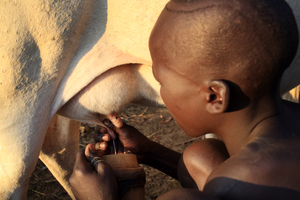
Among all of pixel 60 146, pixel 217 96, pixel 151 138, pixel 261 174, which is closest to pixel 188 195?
pixel 261 174

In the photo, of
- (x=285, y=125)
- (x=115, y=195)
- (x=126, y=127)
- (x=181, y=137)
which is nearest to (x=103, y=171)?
(x=115, y=195)

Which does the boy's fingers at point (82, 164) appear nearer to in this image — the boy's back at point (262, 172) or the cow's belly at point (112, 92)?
the cow's belly at point (112, 92)

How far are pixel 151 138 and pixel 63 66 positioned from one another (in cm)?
167

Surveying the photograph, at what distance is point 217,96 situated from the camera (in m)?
0.98

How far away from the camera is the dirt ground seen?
2.21 meters

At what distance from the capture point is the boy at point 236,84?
86cm

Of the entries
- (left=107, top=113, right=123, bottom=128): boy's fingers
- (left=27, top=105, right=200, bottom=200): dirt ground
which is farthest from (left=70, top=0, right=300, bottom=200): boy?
(left=27, top=105, right=200, bottom=200): dirt ground

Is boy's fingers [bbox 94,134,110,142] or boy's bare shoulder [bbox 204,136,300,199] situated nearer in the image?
boy's bare shoulder [bbox 204,136,300,199]

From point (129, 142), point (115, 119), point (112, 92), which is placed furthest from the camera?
point (129, 142)

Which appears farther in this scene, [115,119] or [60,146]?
[60,146]

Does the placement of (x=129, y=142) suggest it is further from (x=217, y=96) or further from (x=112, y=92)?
(x=217, y=96)

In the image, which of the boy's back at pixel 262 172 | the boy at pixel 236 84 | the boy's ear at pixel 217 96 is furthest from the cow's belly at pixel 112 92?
the boy's back at pixel 262 172

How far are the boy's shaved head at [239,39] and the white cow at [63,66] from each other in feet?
1.17

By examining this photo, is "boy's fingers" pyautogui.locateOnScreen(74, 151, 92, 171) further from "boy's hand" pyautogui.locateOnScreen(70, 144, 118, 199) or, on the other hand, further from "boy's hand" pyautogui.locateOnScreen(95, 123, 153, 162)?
"boy's hand" pyautogui.locateOnScreen(95, 123, 153, 162)
